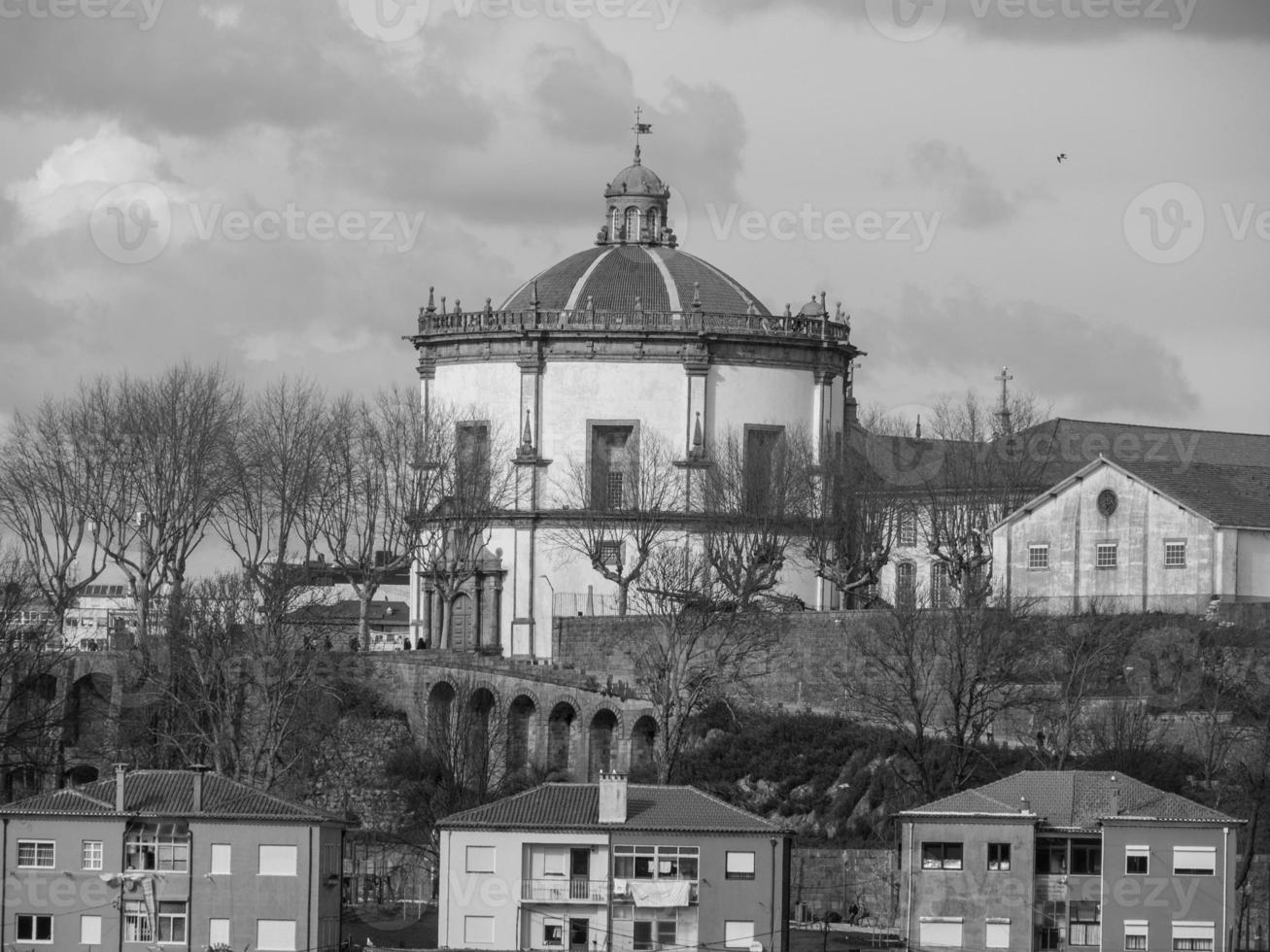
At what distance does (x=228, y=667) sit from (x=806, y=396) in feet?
66.1

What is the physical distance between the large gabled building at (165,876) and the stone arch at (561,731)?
24.6 m

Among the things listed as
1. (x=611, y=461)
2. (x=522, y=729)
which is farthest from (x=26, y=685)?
(x=611, y=461)

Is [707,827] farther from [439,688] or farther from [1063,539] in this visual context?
[439,688]

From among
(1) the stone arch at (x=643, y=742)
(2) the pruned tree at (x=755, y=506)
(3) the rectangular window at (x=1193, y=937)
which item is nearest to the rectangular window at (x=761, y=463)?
(2) the pruned tree at (x=755, y=506)

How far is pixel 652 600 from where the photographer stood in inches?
4363

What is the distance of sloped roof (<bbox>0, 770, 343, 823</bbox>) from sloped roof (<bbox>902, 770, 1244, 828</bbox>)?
521 inches

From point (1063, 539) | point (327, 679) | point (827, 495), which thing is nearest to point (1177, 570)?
point (1063, 539)

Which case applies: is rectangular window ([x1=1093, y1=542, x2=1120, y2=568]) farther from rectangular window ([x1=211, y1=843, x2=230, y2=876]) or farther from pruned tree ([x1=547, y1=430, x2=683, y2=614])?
rectangular window ([x1=211, y1=843, x2=230, y2=876])

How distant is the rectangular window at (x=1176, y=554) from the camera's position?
312 feet

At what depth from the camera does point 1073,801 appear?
7881 centimetres

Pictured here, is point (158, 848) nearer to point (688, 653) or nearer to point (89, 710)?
point (688, 653)

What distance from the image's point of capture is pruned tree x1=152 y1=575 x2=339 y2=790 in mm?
104625

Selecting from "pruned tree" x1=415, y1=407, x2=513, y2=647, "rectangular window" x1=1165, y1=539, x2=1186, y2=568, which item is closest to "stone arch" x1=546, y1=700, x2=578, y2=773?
"pruned tree" x1=415, y1=407, x2=513, y2=647

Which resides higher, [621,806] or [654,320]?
[654,320]
